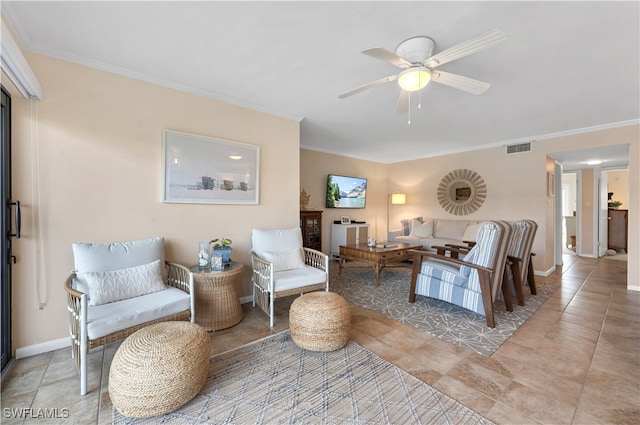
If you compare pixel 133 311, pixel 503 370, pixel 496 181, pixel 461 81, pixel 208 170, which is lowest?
pixel 503 370

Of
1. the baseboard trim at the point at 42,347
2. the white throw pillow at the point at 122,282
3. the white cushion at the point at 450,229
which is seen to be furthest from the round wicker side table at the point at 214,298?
the white cushion at the point at 450,229

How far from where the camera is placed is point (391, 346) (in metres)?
2.27

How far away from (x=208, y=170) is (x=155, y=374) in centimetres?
203

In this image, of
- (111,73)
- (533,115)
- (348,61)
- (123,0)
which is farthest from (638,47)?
(111,73)

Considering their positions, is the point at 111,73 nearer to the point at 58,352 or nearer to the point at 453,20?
the point at 58,352

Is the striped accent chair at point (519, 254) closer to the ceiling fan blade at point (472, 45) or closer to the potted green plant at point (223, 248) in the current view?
the ceiling fan blade at point (472, 45)

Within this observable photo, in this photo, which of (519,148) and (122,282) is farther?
(519,148)

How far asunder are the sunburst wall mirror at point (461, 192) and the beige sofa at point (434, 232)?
1.06 ft

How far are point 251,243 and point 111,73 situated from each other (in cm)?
218

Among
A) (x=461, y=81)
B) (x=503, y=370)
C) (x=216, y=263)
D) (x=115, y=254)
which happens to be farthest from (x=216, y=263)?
(x=461, y=81)

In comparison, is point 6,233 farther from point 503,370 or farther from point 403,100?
point 503,370

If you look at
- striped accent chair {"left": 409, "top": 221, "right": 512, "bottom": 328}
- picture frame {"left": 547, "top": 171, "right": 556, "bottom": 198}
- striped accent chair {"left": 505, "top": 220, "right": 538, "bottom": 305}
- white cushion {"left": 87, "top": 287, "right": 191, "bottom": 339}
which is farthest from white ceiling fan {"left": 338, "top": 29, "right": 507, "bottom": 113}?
picture frame {"left": 547, "top": 171, "right": 556, "bottom": 198}

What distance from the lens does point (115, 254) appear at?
88.1 inches

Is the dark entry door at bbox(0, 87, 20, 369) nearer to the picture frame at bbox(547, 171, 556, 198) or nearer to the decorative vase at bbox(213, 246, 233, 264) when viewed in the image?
the decorative vase at bbox(213, 246, 233, 264)
